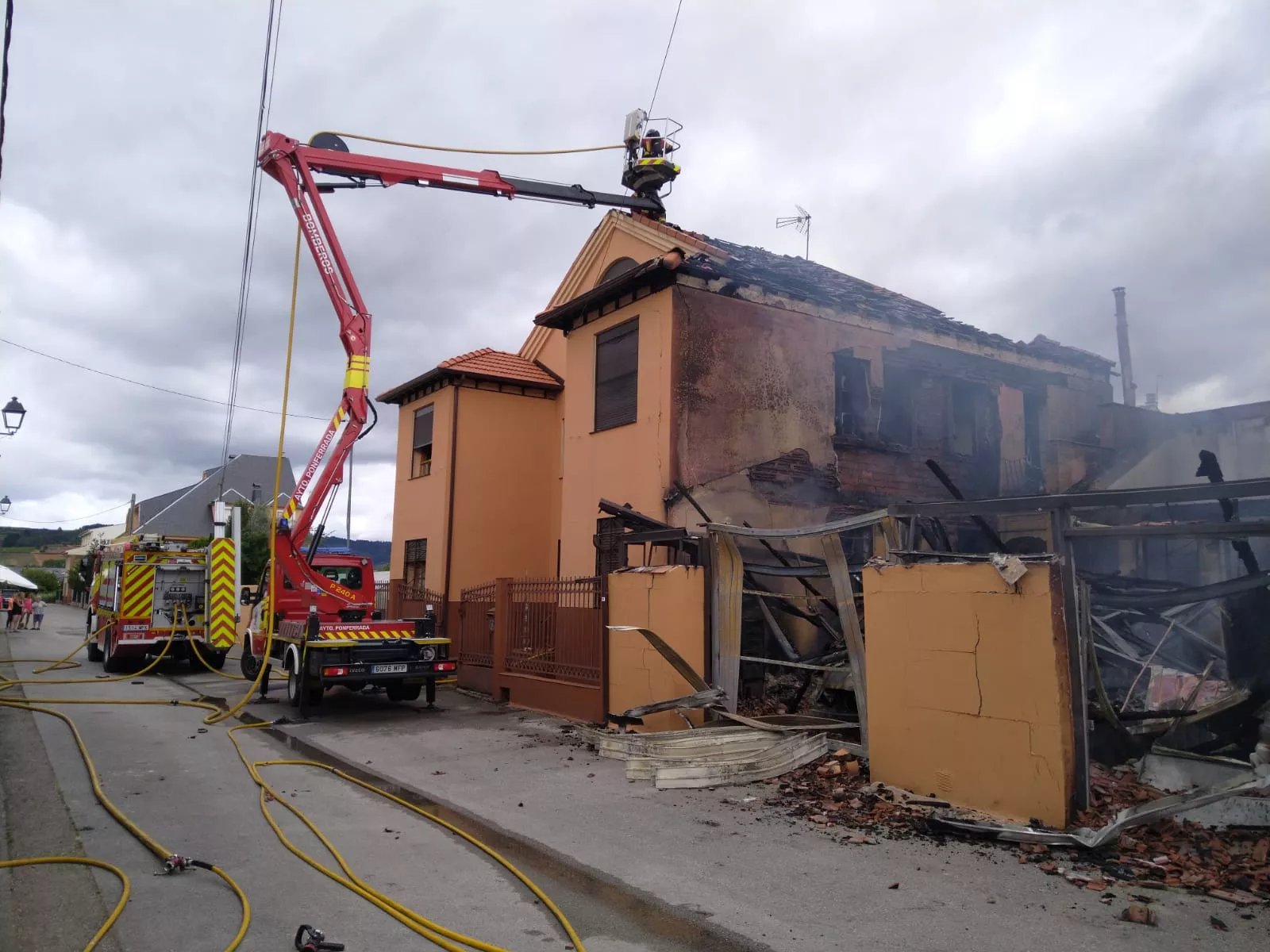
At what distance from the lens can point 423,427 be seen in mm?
19625

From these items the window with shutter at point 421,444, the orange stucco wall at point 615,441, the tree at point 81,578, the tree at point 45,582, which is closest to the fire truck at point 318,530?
the orange stucco wall at point 615,441

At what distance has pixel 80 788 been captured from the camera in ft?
24.9

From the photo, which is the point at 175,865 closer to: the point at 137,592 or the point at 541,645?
the point at 541,645

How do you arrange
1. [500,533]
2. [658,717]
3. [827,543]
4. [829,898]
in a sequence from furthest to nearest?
1. [500,533]
2. [658,717]
3. [827,543]
4. [829,898]

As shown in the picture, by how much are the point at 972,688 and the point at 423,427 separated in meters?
15.2

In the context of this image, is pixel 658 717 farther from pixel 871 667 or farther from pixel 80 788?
pixel 80 788

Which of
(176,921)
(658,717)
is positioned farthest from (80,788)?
(658,717)

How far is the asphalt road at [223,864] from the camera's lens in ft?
14.6

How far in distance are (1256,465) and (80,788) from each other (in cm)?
1960

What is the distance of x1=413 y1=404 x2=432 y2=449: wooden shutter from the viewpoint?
19344 millimetres

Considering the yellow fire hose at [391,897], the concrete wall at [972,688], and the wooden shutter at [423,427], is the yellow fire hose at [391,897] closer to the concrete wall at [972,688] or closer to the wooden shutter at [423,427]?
the concrete wall at [972,688]

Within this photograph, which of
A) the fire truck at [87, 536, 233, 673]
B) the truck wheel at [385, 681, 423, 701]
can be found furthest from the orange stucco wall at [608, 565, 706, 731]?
the fire truck at [87, 536, 233, 673]

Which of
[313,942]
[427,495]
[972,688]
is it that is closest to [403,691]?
[427,495]

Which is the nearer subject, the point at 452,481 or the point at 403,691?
the point at 403,691
